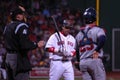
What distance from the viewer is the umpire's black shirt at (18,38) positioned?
866cm

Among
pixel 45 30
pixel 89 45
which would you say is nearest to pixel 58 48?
pixel 89 45

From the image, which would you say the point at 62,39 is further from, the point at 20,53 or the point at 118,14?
the point at 118,14

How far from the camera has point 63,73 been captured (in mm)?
11523

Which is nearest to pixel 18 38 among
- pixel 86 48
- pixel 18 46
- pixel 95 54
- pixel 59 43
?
pixel 18 46

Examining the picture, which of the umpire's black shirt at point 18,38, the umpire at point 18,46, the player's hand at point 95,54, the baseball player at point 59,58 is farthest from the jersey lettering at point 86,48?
the baseball player at point 59,58

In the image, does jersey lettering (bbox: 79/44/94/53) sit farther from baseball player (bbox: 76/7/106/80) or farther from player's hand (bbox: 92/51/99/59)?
player's hand (bbox: 92/51/99/59)

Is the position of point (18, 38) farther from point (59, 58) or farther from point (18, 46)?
point (59, 58)

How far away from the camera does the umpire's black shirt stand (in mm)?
8656

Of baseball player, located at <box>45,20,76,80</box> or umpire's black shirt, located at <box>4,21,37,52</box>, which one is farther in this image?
baseball player, located at <box>45,20,76,80</box>

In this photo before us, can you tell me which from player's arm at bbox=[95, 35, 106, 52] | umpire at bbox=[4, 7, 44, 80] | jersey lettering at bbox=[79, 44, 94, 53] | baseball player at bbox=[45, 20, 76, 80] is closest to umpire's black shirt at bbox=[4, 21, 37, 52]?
umpire at bbox=[4, 7, 44, 80]

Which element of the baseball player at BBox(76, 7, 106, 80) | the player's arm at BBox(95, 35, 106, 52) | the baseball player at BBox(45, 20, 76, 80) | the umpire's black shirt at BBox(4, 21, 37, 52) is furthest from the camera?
the baseball player at BBox(45, 20, 76, 80)

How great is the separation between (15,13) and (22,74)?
3.48 ft

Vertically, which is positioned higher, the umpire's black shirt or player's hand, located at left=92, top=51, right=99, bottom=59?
the umpire's black shirt

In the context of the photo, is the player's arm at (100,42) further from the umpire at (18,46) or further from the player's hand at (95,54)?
the umpire at (18,46)
